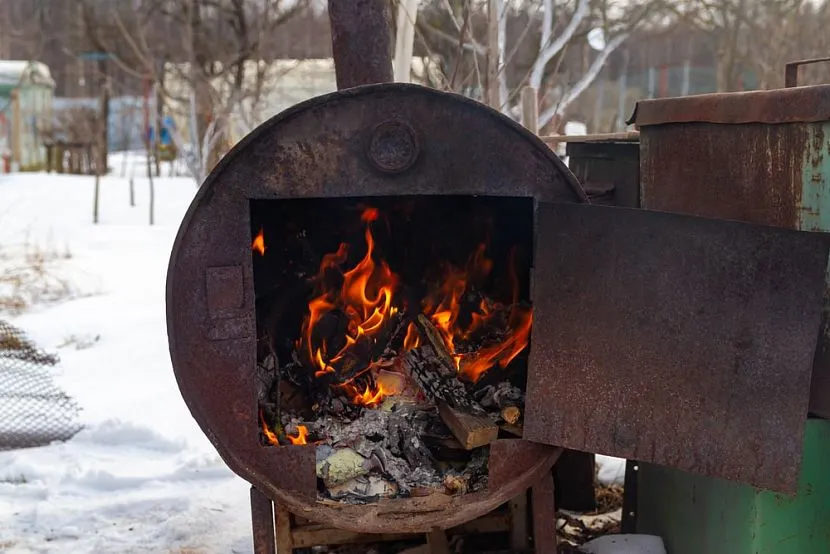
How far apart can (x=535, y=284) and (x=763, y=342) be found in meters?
0.55

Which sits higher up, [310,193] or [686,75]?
[686,75]

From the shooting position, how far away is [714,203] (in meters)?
2.28

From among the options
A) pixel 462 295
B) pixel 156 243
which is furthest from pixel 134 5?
pixel 462 295

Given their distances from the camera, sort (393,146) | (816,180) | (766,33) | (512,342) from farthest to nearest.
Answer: (766,33) < (512,342) < (393,146) < (816,180)

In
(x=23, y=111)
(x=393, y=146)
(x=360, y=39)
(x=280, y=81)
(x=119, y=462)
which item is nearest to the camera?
(x=393, y=146)

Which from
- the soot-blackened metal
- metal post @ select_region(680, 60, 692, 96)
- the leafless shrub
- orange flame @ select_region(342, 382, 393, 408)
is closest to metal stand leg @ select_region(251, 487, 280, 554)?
the soot-blackened metal

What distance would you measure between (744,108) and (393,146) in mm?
904

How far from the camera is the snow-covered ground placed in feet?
10.3

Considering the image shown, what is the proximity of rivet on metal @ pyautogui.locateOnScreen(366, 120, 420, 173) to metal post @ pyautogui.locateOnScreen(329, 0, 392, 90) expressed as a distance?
767mm

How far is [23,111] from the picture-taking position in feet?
57.4

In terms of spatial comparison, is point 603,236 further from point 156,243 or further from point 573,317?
point 156,243

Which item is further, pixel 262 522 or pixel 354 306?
pixel 354 306

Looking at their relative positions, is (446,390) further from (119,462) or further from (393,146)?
(119,462)

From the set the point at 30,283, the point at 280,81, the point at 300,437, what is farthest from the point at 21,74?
the point at 300,437
